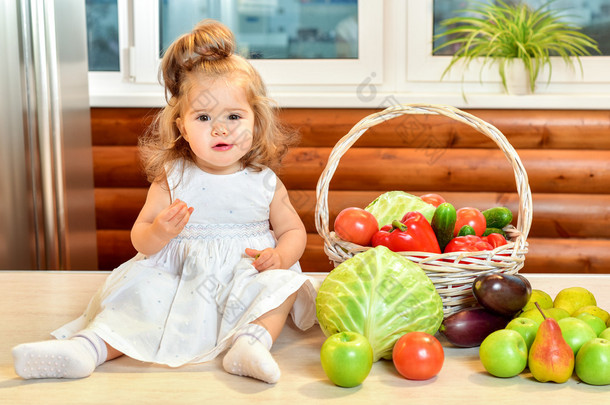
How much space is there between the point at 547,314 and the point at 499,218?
12.7 inches

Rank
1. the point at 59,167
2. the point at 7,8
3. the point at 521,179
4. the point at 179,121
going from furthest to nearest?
1. the point at 59,167
2. the point at 7,8
3. the point at 179,121
4. the point at 521,179

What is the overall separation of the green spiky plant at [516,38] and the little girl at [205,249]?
1409 mm

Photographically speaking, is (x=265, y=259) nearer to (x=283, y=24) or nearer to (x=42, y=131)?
(x=42, y=131)

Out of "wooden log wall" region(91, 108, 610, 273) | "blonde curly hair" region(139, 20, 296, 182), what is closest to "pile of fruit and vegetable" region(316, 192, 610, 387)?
"blonde curly hair" region(139, 20, 296, 182)

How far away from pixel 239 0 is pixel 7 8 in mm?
1003

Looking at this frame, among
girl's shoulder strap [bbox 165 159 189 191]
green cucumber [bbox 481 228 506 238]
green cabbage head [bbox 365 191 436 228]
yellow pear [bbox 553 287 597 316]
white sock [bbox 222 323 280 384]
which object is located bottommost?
white sock [bbox 222 323 280 384]

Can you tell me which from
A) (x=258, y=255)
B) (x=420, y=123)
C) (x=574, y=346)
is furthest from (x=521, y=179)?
(x=420, y=123)

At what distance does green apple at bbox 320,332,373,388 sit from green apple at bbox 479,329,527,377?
0.20m

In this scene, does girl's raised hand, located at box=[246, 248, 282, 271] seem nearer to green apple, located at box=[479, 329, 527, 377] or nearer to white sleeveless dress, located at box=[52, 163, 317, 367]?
white sleeveless dress, located at box=[52, 163, 317, 367]

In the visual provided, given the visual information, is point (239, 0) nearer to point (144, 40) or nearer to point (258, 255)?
point (144, 40)

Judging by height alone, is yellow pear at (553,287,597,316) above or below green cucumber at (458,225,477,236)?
below

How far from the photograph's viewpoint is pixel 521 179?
4.52ft

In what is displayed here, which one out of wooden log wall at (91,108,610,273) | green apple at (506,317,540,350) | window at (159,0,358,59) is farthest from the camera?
window at (159,0,358,59)

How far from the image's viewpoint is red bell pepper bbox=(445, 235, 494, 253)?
1.30 m
